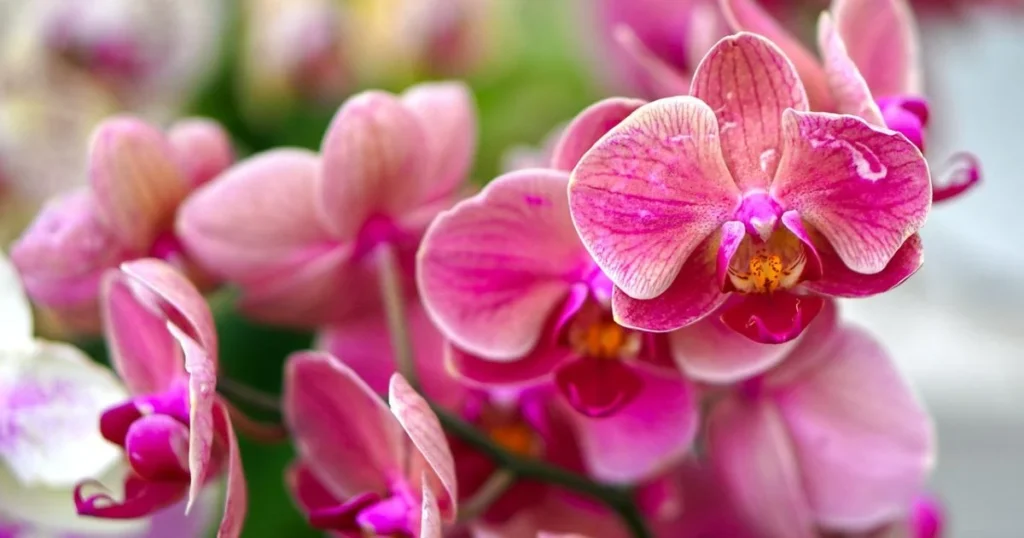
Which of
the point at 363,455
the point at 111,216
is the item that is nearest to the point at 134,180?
the point at 111,216

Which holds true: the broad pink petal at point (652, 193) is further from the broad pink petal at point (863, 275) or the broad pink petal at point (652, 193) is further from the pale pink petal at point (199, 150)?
the pale pink petal at point (199, 150)

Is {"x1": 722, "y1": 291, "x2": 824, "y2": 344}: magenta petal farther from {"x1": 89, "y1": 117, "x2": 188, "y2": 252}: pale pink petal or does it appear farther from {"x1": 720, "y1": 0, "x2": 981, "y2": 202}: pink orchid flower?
{"x1": 89, "y1": 117, "x2": 188, "y2": 252}: pale pink petal

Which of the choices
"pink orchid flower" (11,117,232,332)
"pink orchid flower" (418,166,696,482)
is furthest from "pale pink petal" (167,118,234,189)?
"pink orchid flower" (418,166,696,482)

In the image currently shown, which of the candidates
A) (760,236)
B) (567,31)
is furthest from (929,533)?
(567,31)

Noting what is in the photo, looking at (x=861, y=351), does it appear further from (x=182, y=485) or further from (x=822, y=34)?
(x=182, y=485)

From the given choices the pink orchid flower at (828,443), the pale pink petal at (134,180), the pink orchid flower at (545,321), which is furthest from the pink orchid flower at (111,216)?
the pink orchid flower at (828,443)
